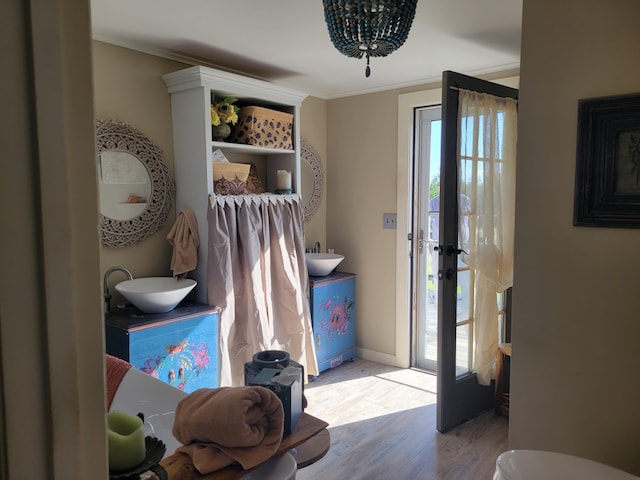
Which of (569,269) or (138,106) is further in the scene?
(138,106)

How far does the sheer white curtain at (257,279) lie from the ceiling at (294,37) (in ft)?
2.96

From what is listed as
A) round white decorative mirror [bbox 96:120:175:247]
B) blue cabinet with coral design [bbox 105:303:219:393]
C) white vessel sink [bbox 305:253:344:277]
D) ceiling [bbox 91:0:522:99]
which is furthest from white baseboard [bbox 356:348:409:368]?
ceiling [bbox 91:0:522:99]

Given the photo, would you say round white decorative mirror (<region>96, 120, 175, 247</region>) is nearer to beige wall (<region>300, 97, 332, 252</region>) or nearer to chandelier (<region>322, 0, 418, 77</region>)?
beige wall (<region>300, 97, 332, 252</region>)

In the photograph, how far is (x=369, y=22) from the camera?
1.66 m

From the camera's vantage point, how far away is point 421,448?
2.64 meters

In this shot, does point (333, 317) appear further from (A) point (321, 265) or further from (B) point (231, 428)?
(B) point (231, 428)

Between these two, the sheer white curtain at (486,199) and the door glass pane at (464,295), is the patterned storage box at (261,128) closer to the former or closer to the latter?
the sheer white curtain at (486,199)

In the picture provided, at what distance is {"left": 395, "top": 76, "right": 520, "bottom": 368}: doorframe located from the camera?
362 centimetres

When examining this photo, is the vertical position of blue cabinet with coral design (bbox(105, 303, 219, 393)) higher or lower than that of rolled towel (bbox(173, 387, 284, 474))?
lower

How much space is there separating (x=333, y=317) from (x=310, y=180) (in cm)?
119

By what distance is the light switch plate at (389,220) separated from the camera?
12.5 feet

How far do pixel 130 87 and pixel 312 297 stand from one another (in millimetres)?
1876

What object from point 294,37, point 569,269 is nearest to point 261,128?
point 294,37

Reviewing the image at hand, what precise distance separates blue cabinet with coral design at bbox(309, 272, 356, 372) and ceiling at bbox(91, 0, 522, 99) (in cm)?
157
